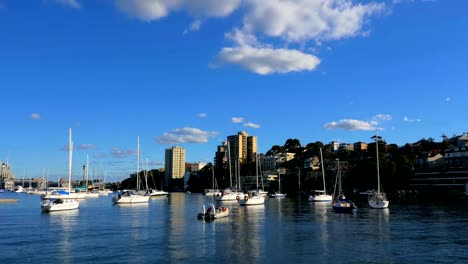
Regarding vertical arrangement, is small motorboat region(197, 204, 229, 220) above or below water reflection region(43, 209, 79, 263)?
above

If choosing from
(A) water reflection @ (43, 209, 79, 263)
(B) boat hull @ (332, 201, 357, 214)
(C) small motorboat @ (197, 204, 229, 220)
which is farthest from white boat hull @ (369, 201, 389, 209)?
(A) water reflection @ (43, 209, 79, 263)

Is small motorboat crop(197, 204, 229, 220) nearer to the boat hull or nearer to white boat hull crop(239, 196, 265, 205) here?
the boat hull

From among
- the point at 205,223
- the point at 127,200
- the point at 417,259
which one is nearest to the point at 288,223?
the point at 205,223

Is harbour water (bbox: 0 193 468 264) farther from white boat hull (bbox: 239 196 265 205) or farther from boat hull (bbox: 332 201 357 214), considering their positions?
white boat hull (bbox: 239 196 265 205)

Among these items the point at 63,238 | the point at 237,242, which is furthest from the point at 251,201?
the point at 63,238

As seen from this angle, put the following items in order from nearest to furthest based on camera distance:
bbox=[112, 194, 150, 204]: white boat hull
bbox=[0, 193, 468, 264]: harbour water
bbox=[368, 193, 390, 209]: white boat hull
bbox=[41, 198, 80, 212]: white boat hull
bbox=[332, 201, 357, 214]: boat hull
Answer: bbox=[0, 193, 468, 264]: harbour water < bbox=[332, 201, 357, 214]: boat hull < bbox=[41, 198, 80, 212]: white boat hull < bbox=[368, 193, 390, 209]: white boat hull < bbox=[112, 194, 150, 204]: white boat hull

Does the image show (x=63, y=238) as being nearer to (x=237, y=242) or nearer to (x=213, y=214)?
(x=237, y=242)

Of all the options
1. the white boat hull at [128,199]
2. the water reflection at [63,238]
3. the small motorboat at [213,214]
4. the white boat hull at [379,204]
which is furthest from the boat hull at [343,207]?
the white boat hull at [128,199]

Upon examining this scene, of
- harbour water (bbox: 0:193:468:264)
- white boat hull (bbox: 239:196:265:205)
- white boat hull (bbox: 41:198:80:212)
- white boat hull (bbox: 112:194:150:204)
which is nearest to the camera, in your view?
harbour water (bbox: 0:193:468:264)

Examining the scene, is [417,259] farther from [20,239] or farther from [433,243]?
[20,239]

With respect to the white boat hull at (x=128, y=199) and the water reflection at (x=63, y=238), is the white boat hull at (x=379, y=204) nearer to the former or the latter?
the water reflection at (x=63, y=238)

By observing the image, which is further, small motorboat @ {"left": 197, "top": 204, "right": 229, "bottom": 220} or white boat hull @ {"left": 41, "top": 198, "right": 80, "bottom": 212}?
white boat hull @ {"left": 41, "top": 198, "right": 80, "bottom": 212}

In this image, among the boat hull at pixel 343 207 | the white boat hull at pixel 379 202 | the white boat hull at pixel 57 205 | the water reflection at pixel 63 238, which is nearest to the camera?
the water reflection at pixel 63 238

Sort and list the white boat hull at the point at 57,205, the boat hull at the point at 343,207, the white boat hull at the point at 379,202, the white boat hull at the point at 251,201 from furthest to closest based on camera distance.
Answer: the white boat hull at the point at 251,201, the white boat hull at the point at 379,202, the white boat hull at the point at 57,205, the boat hull at the point at 343,207
